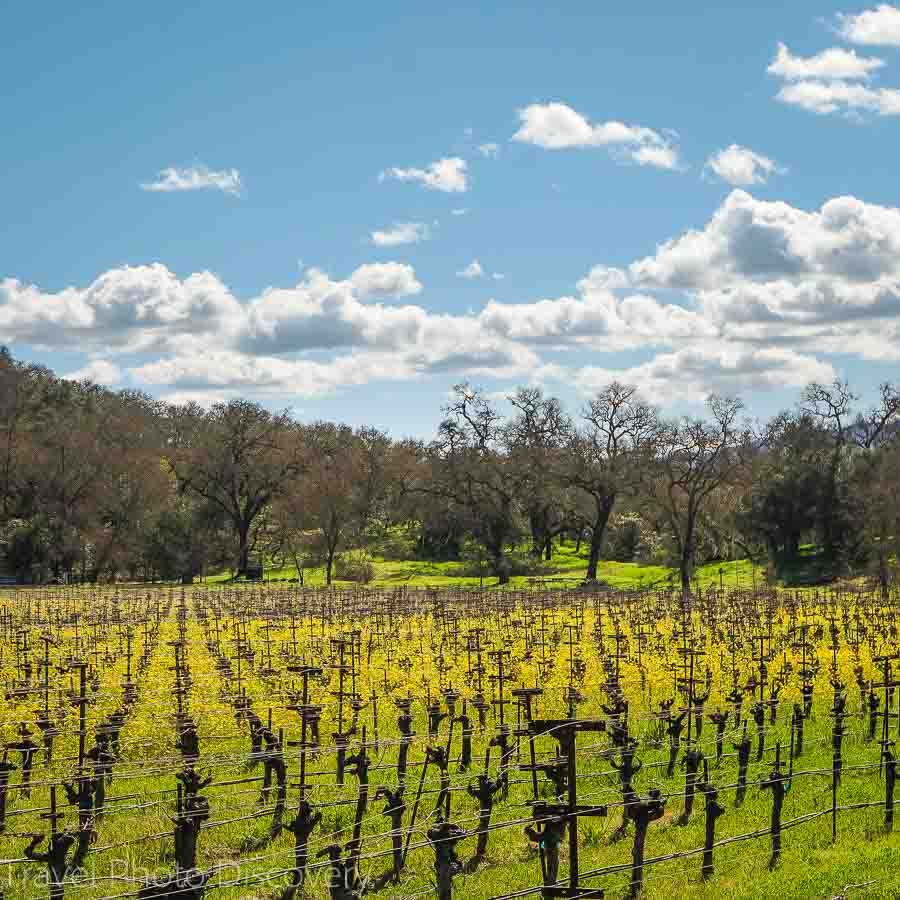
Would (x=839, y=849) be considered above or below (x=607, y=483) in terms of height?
below

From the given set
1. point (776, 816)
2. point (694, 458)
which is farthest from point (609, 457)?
point (776, 816)

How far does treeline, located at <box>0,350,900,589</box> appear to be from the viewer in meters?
55.0

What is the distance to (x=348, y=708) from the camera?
17797mm

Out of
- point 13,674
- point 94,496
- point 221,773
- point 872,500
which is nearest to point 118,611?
point 13,674

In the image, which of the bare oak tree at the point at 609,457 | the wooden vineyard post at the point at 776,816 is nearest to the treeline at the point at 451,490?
the bare oak tree at the point at 609,457

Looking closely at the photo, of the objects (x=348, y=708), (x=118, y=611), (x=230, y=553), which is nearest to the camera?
(x=348, y=708)

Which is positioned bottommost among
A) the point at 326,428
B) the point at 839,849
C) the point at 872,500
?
the point at 839,849

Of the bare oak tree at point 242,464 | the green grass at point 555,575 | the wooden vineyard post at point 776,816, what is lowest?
the green grass at point 555,575

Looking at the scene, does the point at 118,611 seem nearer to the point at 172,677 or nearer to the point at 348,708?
the point at 172,677

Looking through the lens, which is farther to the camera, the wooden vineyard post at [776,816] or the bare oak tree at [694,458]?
the bare oak tree at [694,458]

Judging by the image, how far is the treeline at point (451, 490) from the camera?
55000mm

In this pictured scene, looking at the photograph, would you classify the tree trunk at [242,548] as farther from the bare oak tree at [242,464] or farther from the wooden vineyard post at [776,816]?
the wooden vineyard post at [776,816]

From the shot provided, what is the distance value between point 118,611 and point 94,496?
26.8m

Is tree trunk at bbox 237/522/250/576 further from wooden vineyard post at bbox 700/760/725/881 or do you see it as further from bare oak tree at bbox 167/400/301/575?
wooden vineyard post at bbox 700/760/725/881
